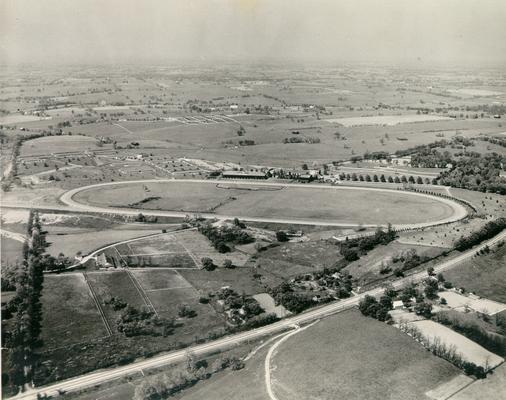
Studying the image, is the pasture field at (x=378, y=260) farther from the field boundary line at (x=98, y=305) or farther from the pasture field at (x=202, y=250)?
the field boundary line at (x=98, y=305)

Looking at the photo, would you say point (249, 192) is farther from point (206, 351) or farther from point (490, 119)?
point (490, 119)

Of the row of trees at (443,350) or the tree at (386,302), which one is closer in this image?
the row of trees at (443,350)

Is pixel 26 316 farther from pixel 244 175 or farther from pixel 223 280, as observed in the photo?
pixel 244 175

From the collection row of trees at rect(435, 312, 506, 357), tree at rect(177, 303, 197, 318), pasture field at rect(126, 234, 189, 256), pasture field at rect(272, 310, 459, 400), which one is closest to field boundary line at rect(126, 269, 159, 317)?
tree at rect(177, 303, 197, 318)

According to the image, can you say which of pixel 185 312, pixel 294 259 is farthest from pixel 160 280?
pixel 294 259

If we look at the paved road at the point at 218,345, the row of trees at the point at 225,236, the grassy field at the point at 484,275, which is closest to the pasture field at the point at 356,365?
the paved road at the point at 218,345

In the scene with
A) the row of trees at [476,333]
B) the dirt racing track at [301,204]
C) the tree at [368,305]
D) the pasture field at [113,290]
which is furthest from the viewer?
the dirt racing track at [301,204]

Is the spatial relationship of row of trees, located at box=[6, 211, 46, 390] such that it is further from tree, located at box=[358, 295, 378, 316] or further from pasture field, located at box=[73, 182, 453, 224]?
tree, located at box=[358, 295, 378, 316]
